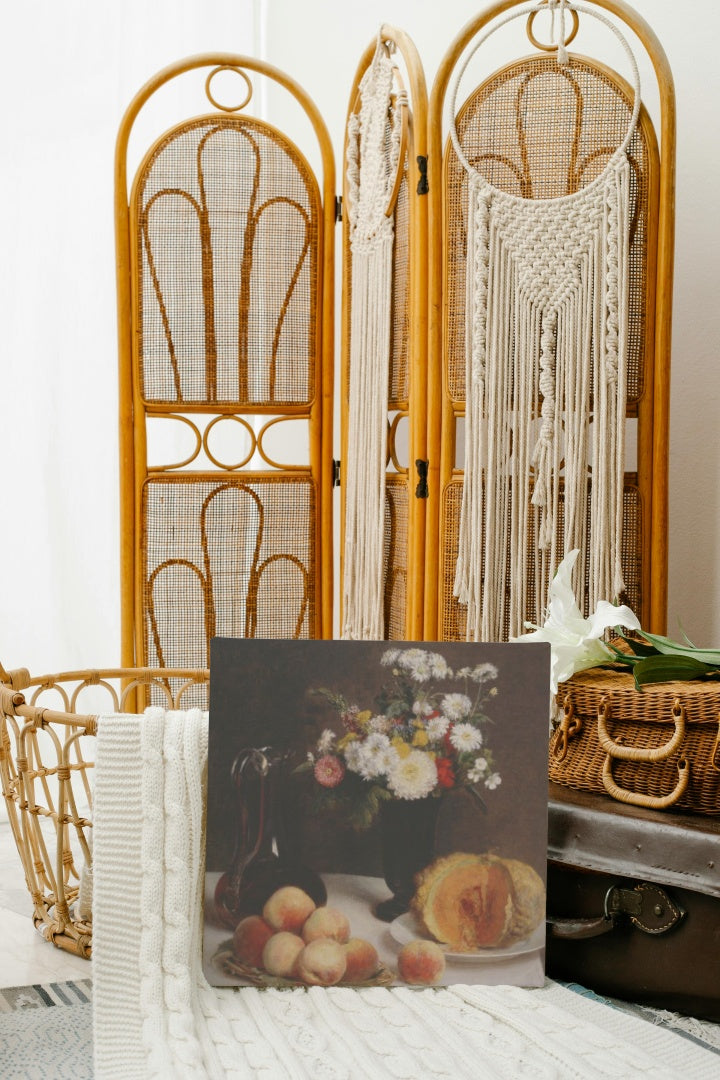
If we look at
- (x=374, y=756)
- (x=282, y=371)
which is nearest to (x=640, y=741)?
(x=374, y=756)

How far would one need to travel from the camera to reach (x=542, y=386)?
122 centimetres

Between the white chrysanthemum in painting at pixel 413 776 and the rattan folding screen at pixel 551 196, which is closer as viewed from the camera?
the white chrysanthemum in painting at pixel 413 776

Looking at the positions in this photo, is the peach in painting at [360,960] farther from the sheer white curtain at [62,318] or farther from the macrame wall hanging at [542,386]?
the sheer white curtain at [62,318]

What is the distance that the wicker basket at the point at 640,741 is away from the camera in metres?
0.80

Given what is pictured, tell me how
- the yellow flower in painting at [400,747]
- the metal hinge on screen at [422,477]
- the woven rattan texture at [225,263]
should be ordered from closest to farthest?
the yellow flower in painting at [400,747] < the metal hinge on screen at [422,477] < the woven rattan texture at [225,263]

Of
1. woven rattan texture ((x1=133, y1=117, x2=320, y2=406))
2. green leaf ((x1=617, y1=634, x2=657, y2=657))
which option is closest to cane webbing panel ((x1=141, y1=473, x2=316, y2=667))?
woven rattan texture ((x1=133, y1=117, x2=320, y2=406))

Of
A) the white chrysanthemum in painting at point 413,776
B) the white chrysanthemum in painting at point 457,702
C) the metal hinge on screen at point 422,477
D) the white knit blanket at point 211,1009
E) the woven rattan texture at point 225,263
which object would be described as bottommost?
the white knit blanket at point 211,1009

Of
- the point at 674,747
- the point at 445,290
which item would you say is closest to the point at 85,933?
the point at 674,747

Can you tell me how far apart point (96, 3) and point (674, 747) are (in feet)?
5.53

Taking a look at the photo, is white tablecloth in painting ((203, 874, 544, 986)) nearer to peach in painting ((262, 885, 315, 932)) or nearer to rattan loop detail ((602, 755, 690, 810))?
peach in painting ((262, 885, 315, 932))

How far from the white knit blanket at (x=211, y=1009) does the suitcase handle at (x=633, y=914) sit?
5 cm

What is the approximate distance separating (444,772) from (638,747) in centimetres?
18

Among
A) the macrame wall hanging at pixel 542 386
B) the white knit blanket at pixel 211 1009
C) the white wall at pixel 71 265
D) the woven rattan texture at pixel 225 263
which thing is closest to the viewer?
the white knit blanket at pixel 211 1009

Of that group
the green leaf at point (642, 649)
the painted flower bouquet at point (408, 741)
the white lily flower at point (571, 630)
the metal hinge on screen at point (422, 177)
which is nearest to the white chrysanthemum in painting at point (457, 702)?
the painted flower bouquet at point (408, 741)
